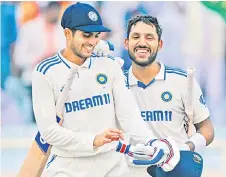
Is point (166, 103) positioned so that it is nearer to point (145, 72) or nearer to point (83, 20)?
point (145, 72)

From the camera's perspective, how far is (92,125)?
9.65ft

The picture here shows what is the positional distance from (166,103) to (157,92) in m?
0.07

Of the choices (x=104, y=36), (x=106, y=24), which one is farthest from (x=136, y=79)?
(x=106, y=24)

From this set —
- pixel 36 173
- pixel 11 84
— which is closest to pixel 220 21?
pixel 11 84

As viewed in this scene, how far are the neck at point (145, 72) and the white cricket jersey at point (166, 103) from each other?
0.02 m

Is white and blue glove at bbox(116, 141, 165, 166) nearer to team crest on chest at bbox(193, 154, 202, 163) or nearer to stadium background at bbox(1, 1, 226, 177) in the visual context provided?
team crest on chest at bbox(193, 154, 202, 163)

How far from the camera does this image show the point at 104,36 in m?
5.25

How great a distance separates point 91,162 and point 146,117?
47 cm

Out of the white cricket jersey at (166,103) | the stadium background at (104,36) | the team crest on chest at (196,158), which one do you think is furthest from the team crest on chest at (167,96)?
the stadium background at (104,36)

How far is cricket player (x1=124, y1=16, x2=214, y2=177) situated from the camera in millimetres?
3312

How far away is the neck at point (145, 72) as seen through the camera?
338cm

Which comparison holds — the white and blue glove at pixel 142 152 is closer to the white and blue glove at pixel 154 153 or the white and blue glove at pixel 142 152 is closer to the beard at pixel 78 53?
the white and blue glove at pixel 154 153

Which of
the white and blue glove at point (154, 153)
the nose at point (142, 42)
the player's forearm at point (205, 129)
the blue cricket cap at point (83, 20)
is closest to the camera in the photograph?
the white and blue glove at point (154, 153)

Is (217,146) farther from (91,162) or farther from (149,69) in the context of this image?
(91,162)
